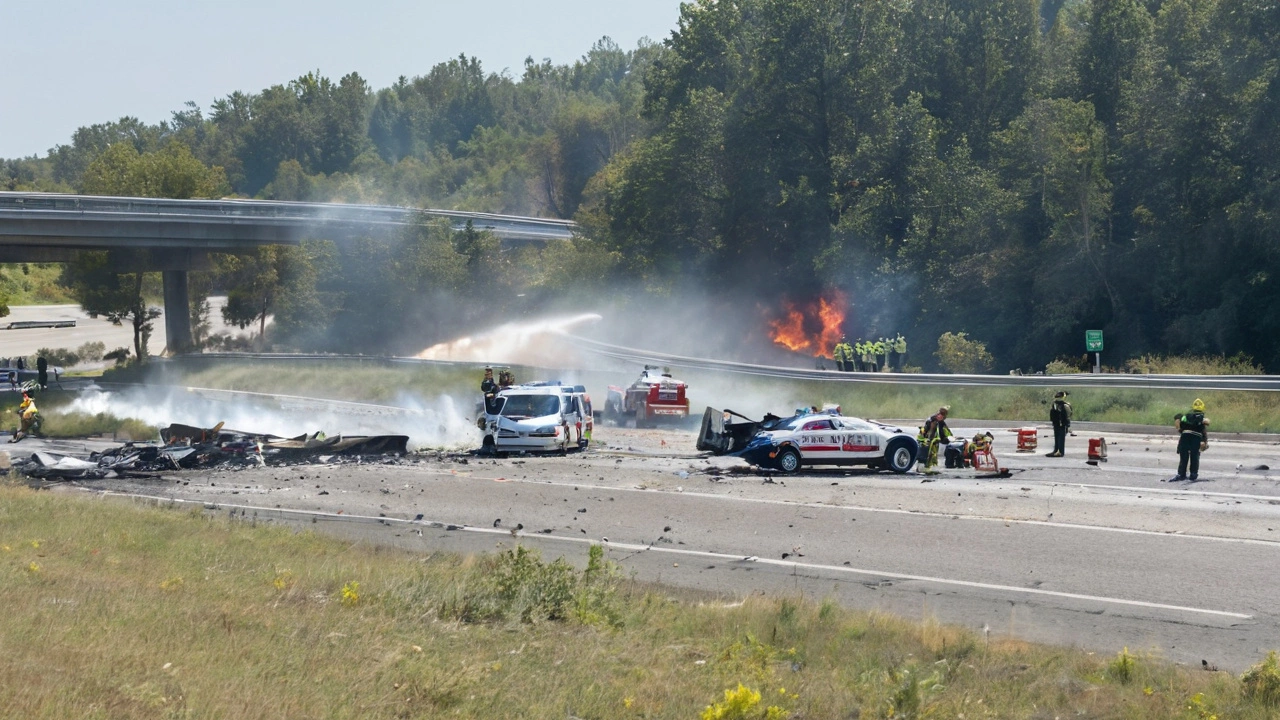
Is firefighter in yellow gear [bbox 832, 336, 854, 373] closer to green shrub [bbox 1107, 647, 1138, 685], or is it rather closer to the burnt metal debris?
the burnt metal debris

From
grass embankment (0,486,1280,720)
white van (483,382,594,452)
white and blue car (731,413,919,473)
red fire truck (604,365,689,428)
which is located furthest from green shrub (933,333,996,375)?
grass embankment (0,486,1280,720)

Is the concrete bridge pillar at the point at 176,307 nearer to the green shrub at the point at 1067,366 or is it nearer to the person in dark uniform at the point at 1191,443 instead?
the green shrub at the point at 1067,366

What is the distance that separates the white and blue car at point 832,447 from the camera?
2350 cm

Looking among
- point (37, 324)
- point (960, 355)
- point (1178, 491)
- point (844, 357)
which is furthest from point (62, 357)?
point (1178, 491)

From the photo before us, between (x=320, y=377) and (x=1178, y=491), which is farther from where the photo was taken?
(x=320, y=377)

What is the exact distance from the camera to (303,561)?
13789 mm

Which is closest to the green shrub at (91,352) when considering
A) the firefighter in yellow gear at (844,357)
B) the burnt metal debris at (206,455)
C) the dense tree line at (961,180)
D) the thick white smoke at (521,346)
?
the dense tree line at (961,180)

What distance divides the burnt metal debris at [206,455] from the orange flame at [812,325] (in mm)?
41728

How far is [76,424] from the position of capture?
134 feet

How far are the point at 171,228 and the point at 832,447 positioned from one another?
46.8 metres

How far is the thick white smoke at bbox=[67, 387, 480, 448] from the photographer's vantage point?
3488cm

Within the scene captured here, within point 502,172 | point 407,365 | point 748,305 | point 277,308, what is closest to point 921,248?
point 748,305

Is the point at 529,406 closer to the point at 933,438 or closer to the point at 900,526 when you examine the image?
the point at 933,438

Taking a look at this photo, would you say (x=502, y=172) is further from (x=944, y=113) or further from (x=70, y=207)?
(x=70, y=207)
